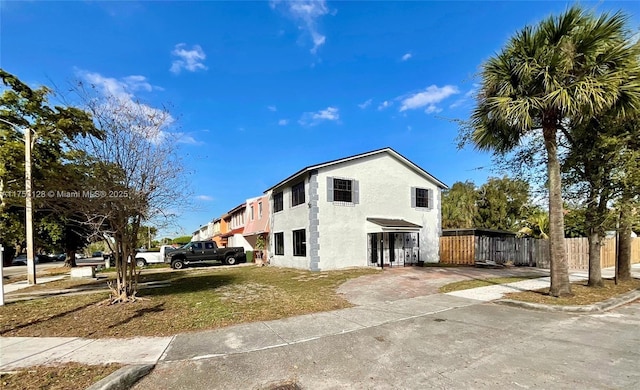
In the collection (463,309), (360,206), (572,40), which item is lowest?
(463,309)

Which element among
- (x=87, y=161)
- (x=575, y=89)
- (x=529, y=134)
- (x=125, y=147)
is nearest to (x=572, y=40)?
(x=575, y=89)

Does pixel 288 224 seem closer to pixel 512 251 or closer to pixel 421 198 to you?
pixel 421 198

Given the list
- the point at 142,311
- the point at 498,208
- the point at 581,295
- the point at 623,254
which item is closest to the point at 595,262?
the point at 623,254

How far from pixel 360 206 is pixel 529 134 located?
31.8 feet

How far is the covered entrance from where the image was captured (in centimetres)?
1873

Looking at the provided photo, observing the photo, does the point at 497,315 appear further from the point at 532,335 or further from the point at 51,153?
the point at 51,153

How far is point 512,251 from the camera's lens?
19.7 m

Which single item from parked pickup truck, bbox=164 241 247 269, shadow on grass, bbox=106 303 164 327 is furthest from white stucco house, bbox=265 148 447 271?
shadow on grass, bbox=106 303 164 327

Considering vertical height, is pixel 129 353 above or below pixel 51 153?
below

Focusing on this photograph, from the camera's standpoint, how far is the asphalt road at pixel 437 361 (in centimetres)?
406

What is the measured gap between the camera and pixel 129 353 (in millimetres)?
5102

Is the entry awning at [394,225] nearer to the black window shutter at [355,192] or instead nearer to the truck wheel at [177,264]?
the black window shutter at [355,192]

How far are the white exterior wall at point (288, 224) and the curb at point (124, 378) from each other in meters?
13.8

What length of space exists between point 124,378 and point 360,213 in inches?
621
